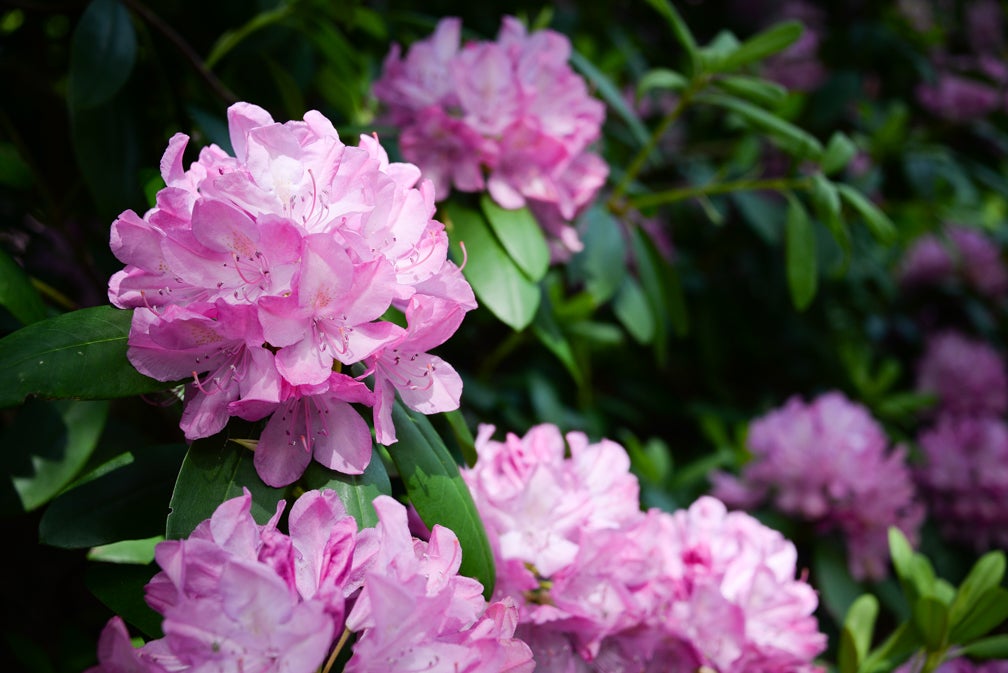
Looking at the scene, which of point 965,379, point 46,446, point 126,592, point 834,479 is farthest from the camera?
point 965,379

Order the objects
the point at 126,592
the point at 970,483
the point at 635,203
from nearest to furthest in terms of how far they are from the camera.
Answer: the point at 126,592 < the point at 635,203 < the point at 970,483

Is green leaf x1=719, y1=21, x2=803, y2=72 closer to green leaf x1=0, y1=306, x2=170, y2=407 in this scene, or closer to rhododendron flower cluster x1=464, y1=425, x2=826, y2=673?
rhododendron flower cluster x1=464, y1=425, x2=826, y2=673

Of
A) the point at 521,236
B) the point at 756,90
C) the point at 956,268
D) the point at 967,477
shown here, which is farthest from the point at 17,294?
the point at 956,268

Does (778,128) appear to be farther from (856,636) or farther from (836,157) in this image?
(856,636)

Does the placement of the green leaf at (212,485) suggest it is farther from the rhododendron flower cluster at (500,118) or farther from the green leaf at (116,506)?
Answer: the rhododendron flower cluster at (500,118)

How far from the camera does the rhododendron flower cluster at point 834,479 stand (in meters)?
1.49

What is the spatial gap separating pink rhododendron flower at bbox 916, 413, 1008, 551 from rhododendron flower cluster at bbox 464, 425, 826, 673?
1202 mm

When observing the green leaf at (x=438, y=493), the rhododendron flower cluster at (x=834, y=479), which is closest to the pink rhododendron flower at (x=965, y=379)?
the rhododendron flower cluster at (x=834, y=479)

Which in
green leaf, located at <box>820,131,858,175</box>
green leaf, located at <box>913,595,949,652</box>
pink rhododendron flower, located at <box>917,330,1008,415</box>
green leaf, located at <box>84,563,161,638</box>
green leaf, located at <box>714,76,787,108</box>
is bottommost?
pink rhododendron flower, located at <box>917,330,1008,415</box>

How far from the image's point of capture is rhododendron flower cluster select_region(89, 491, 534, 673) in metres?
0.50

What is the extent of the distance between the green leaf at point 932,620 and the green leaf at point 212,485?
0.75 metres

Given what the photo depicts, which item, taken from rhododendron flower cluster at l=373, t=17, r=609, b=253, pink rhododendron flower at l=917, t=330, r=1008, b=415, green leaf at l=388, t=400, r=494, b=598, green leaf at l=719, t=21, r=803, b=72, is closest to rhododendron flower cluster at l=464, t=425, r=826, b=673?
green leaf at l=388, t=400, r=494, b=598

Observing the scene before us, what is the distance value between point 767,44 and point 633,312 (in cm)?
46

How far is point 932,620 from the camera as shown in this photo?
94 cm
